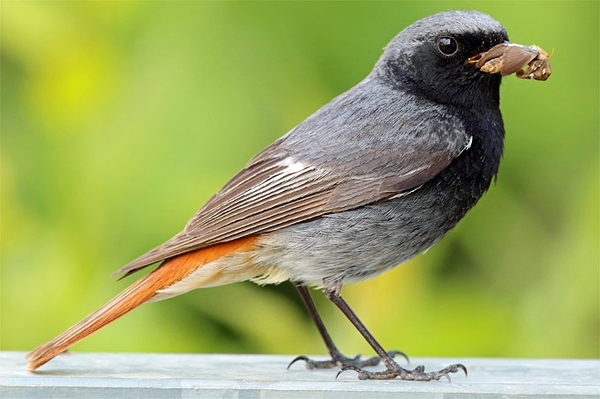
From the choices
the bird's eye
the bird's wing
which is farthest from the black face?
the bird's wing

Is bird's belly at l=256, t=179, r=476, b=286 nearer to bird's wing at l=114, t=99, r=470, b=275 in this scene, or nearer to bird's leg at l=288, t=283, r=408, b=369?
bird's wing at l=114, t=99, r=470, b=275

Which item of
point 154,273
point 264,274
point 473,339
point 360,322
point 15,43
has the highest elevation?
point 15,43

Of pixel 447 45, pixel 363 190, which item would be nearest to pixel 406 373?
pixel 363 190

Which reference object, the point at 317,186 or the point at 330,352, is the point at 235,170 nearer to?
the point at 317,186

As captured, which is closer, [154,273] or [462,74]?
[154,273]

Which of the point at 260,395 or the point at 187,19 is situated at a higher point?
the point at 187,19

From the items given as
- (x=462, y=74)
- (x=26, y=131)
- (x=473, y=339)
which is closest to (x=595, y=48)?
(x=462, y=74)

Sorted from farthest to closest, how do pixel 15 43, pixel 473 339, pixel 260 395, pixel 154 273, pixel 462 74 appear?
pixel 15 43
pixel 473 339
pixel 462 74
pixel 154 273
pixel 260 395

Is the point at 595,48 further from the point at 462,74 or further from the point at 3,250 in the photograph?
the point at 3,250
